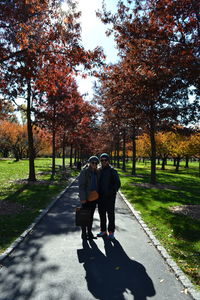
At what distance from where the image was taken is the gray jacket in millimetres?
6000

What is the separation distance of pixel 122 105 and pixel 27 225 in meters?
8.91

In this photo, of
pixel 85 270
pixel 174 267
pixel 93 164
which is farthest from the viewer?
pixel 93 164

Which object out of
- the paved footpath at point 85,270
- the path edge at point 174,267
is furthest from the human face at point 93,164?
the path edge at point 174,267

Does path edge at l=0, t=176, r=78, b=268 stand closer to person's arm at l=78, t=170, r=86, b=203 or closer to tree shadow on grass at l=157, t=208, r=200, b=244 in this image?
person's arm at l=78, t=170, r=86, b=203

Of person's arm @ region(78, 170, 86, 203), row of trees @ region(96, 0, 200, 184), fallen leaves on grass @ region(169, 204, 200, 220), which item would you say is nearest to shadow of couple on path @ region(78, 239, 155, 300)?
person's arm @ region(78, 170, 86, 203)

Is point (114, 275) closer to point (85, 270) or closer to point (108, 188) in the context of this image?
point (85, 270)

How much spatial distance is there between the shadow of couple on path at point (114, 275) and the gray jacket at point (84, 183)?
1.16 m

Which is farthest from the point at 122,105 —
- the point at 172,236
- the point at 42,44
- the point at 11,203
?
the point at 172,236

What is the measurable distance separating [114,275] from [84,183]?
2.31m

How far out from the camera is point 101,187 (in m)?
6.28

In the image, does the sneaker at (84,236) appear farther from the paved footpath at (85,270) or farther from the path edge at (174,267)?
the path edge at (174,267)

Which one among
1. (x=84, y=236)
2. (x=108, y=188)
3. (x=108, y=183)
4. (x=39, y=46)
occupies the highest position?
(x=39, y=46)

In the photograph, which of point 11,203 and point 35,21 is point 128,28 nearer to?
point 35,21

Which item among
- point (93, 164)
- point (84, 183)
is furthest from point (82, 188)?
point (93, 164)
